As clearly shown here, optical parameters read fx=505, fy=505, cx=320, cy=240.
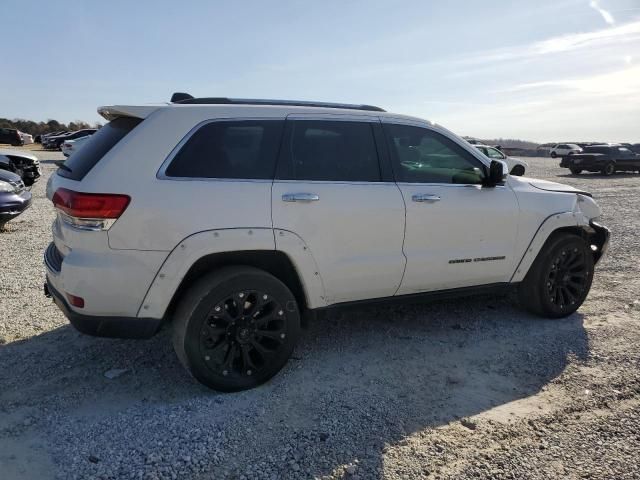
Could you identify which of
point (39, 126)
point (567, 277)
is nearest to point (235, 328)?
point (567, 277)

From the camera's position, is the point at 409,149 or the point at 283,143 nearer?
the point at 283,143

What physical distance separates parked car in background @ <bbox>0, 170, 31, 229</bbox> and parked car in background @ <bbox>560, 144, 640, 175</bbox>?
81.9 ft

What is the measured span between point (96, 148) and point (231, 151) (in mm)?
880

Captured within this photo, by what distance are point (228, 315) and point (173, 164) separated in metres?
1.03

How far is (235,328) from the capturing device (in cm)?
335

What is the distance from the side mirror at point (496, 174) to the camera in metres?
4.13

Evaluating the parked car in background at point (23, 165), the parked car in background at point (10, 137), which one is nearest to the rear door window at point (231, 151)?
the parked car in background at point (23, 165)

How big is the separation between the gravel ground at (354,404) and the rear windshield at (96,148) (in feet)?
4.78

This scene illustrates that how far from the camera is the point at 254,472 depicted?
2613 mm

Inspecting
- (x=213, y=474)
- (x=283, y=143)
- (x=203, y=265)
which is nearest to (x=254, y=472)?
(x=213, y=474)

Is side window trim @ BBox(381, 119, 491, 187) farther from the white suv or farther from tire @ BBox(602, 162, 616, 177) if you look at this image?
tire @ BBox(602, 162, 616, 177)

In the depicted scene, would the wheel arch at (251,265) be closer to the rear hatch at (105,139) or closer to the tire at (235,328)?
the tire at (235,328)

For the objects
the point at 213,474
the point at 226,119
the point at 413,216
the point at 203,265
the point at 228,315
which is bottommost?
the point at 213,474

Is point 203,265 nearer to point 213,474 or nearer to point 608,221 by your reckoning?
point 213,474
